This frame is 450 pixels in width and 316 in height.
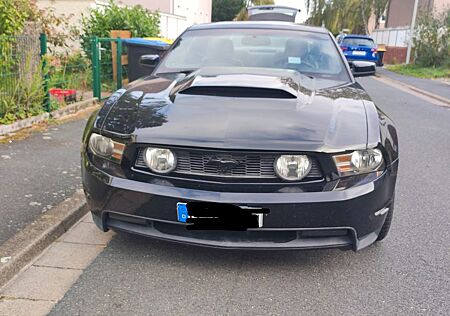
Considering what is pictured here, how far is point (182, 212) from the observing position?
2.52 metres

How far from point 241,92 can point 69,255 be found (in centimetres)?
162

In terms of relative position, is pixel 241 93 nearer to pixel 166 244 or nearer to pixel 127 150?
pixel 127 150

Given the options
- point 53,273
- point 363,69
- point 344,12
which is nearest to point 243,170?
point 53,273

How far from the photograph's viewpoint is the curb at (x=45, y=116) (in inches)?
224

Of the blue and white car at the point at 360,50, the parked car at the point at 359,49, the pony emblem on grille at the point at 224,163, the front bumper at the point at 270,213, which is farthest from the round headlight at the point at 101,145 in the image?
the blue and white car at the point at 360,50

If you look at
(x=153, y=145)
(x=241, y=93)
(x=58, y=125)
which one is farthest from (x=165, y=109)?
(x=58, y=125)

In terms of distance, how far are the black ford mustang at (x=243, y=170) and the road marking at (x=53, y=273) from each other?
36 cm

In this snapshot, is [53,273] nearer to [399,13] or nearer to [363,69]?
[363,69]

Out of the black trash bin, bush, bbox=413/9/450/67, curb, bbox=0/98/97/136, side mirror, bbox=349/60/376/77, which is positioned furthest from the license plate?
bush, bbox=413/9/450/67

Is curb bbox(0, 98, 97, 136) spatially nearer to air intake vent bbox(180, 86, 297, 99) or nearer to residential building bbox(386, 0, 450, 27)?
air intake vent bbox(180, 86, 297, 99)

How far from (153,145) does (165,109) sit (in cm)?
35

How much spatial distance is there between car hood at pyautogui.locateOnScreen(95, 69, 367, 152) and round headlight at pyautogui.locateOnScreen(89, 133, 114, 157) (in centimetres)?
6

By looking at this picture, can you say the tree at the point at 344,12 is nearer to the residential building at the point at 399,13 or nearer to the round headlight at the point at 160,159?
the residential building at the point at 399,13

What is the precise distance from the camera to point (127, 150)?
2.62 m
